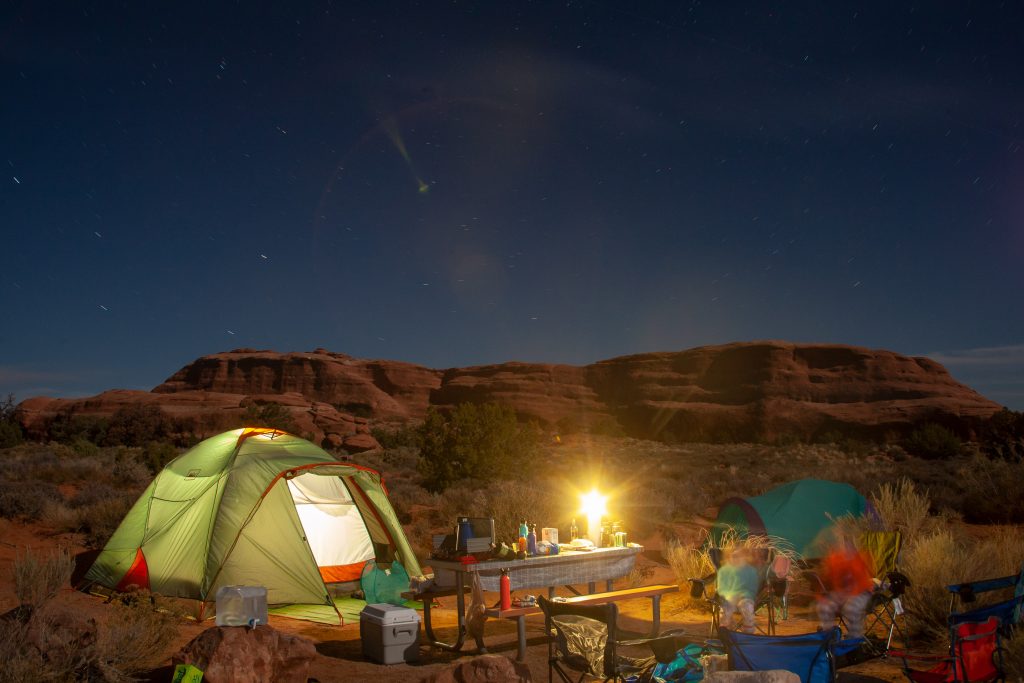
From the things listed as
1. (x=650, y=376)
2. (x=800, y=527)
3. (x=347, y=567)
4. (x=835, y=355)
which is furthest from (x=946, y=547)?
(x=650, y=376)

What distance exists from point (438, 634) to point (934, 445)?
1088 inches

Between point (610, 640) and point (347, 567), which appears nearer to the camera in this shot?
point (610, 640)

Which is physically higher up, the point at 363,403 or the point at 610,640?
the point at 363,403

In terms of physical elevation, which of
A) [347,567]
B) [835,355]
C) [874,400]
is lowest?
[347,567]

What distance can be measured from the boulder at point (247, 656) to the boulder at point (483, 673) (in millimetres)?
1147

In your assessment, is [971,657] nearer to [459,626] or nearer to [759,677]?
[759,677]

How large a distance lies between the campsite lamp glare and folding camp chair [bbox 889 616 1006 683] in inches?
140

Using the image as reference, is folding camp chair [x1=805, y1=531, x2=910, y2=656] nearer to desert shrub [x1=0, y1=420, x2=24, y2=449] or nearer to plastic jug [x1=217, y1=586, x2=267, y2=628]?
plastic jug [x1=217, y1=586, x2=267, y2=628]

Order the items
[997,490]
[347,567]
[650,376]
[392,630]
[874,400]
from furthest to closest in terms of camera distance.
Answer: [650,376] → [874,400] → [997,490] → [347,567] → [392,630]

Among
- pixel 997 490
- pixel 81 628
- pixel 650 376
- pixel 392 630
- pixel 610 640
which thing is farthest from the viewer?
pixel 650 376

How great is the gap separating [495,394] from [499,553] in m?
75.8

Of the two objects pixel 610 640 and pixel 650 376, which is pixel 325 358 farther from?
pixel 610 640

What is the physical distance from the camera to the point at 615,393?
8125cm

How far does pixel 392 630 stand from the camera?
21.1 ft
